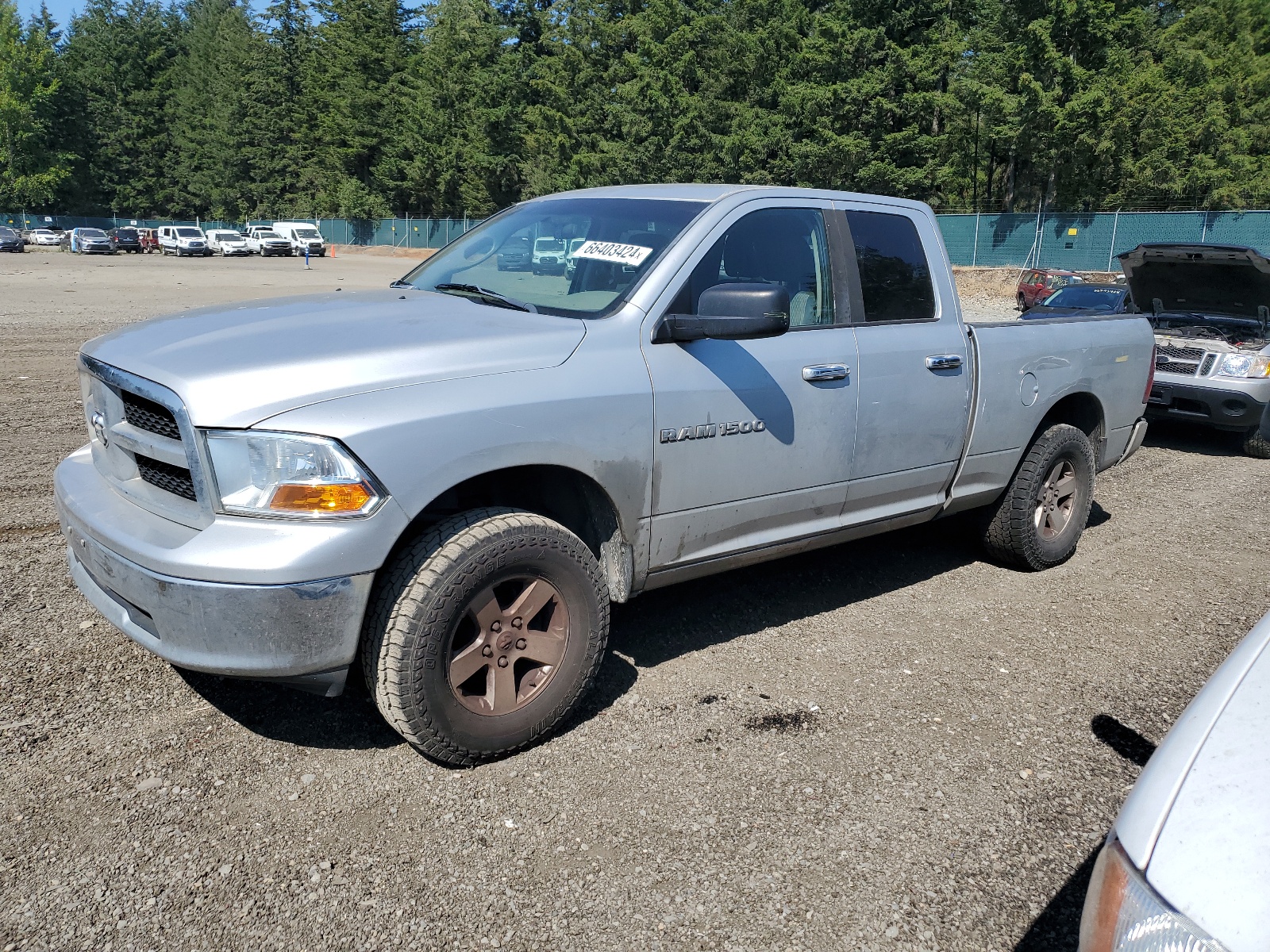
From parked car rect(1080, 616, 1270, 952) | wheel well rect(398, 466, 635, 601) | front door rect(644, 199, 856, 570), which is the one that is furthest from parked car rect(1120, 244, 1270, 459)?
parked car rect(1080, 616, 1270, 952)

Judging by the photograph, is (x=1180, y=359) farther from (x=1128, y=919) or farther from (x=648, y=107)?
(x=648, y=107)

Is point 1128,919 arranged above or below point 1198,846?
below

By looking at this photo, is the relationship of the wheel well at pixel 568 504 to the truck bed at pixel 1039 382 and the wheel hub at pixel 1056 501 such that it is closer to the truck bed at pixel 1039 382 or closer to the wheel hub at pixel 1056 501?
the truck bed at pixel 1039 382

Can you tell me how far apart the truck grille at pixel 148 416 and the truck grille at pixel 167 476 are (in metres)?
0.05

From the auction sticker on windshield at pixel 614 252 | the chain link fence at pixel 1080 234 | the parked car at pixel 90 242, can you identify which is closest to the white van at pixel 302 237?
the parked car at pixel 90 242

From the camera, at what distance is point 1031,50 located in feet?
132

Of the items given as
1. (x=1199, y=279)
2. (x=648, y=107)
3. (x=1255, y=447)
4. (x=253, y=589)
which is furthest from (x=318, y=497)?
(x=648, y=107)

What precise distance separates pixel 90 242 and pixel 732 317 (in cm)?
5996

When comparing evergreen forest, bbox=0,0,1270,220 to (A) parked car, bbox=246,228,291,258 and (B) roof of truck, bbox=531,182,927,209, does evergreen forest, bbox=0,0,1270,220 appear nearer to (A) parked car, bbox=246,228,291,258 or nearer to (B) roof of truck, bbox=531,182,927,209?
(A) parked car, bbox=246,228,291,258

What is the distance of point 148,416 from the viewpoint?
3051mm

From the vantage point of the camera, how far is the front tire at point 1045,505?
5191 millimetres

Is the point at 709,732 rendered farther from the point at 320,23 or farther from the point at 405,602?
the point at 320,23

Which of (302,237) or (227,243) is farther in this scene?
(302,237)

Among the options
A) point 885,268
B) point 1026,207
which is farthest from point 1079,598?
point 1026,207
